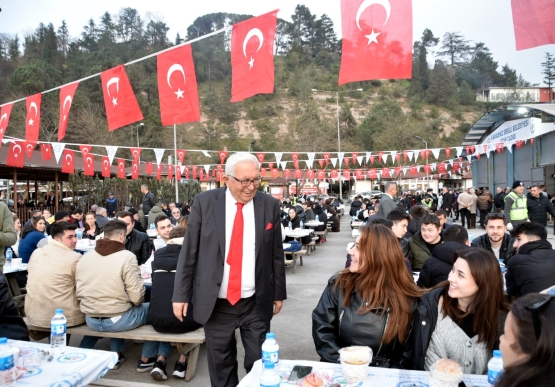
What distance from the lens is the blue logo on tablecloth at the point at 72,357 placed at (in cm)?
250

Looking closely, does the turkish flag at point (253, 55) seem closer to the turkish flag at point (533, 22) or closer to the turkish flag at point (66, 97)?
the turkish flag at point (533, 22)

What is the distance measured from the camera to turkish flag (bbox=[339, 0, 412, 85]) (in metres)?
5.14

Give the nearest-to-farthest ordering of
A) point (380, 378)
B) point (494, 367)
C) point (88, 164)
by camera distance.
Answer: point (494, 367) < point (380, 378) < point (88, 164)

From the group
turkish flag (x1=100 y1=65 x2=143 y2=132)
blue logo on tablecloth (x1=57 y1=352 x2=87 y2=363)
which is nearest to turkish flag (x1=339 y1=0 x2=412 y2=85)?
blue logo on tablecloth (x1=57 y1=352 x2=87 y2=363)

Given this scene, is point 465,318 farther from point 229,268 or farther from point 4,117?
point 4,117

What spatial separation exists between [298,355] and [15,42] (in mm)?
73808

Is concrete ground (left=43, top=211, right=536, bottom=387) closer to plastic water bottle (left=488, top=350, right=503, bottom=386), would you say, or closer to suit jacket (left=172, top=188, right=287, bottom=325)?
suit jacket (left=172, top=188, right=287, bottom=325)

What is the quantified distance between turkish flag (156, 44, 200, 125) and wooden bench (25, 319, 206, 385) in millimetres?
4014

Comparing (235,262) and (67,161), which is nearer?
(235,262)

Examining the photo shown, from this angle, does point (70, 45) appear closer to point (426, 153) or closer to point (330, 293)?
point (426, 153)

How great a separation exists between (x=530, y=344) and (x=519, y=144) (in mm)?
21053

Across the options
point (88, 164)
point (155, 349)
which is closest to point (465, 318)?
point (155, 349)

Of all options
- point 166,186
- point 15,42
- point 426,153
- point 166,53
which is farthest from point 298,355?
point 15,42

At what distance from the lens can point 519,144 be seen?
1936 cm
